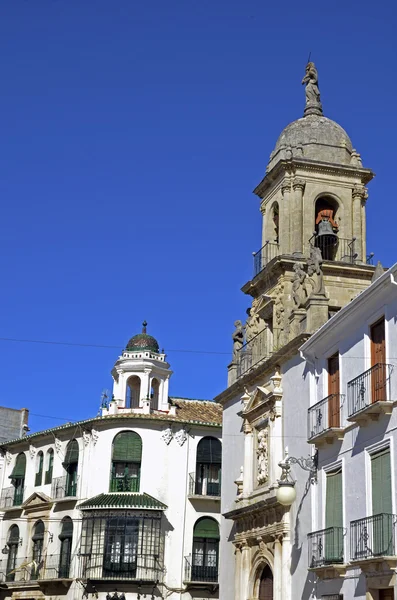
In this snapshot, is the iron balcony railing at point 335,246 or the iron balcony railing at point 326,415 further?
the iron balcony railing at point 335,246

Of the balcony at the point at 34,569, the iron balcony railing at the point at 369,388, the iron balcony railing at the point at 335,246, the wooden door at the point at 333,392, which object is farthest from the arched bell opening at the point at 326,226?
the balcony at the point at 34,569

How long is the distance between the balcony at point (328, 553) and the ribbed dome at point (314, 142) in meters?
13.0

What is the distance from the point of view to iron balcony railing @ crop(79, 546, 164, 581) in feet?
119

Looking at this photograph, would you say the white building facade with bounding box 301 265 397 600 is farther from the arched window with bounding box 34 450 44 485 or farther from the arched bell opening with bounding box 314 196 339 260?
the arched window with bounding box 34 450 44 485

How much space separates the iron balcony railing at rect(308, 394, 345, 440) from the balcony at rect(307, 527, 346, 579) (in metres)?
2.30

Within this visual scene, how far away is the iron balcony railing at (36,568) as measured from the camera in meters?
38.6

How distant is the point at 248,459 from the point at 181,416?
13837mm

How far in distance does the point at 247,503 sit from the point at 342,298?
6708 millimetres

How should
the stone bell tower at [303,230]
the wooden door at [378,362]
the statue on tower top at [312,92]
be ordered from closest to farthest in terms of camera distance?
the wooden door at [378,362] → the stone bell tower at [303,230] → the statue on tower top at [312,92]

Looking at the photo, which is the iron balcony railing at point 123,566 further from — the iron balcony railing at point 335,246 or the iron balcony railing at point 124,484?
the iron balcony railing at point 335,246

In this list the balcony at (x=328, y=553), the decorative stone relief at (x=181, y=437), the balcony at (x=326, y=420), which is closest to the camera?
the balcony at (x=328, y=553)

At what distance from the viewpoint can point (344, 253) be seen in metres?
28.2

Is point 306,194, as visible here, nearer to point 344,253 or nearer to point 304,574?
point 344,253

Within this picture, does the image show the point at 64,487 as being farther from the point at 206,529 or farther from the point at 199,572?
the point at 199,572
